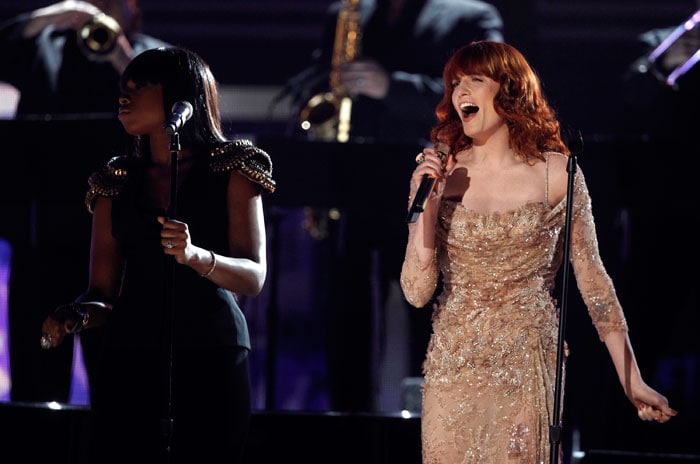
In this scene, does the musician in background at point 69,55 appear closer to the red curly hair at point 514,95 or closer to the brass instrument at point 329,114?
the brass instrument at point 329,114

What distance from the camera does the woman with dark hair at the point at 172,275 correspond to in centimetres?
276

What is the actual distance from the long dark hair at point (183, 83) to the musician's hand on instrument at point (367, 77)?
2.17 metres

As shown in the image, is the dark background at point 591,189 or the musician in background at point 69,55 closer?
the dark background at point 591,189

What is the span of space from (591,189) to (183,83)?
1949 millimetres

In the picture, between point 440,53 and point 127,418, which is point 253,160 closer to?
point 127,418

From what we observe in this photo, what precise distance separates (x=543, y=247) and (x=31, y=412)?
195 cm

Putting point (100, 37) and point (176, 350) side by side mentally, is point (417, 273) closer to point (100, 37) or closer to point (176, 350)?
point (176, 350)

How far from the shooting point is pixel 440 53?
5.55 metres

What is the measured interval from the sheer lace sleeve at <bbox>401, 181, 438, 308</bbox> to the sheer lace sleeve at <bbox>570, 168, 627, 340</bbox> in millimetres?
391

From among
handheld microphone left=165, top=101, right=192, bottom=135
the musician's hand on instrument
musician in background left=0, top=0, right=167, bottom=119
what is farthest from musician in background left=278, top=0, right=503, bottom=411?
handheld microphone left=165, top=101, right=192, bottom=135

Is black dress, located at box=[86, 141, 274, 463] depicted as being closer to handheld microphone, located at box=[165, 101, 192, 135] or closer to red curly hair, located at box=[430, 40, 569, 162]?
handheld microphone, located at box=[165, 101, 192, 135]

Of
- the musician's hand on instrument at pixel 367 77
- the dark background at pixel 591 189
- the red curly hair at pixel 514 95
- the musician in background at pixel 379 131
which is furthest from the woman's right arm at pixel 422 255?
the musician's hand on instrument at pixel 367 77

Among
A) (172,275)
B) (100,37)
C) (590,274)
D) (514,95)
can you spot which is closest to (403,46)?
(100,37)

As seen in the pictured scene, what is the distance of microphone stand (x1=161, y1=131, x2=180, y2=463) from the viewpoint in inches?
107
